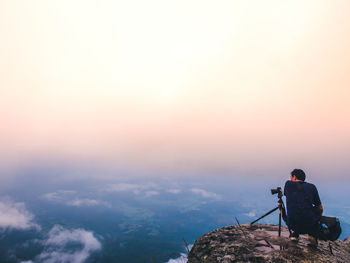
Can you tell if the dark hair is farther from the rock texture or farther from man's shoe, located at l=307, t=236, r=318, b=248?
the rock texture

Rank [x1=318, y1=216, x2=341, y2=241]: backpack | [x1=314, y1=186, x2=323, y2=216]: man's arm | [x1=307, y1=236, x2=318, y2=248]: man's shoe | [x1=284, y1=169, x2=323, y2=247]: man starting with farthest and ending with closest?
[x1=307, y1=236, x2=318, y2=248]: man's shoe, [x1=314, y1=186, x2=323, y2=216]: man's arm, [x1=284, y1=169, x2=323, y2=247]: man, [x1=318, y1=216, x2=341, y2=241]: backpack

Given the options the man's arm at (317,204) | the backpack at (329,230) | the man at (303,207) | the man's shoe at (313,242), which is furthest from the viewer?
the man's shoe at (313,242)

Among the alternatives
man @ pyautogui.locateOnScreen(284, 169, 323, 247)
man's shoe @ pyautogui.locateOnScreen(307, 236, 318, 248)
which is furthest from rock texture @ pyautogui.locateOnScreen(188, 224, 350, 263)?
man @ pyautogui.locateOnScreen(284, 169, 323, 247)

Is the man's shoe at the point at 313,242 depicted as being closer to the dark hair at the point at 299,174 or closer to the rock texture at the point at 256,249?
the rock texture at the point at 256,249

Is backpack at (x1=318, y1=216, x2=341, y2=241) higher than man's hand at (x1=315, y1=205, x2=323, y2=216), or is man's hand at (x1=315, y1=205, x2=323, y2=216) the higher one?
man's hand at (x1=315, y1=205, x2=323, y2=216)

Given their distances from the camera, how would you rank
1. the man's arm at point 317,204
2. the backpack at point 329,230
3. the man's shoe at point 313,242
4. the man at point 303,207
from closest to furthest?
1. the backpack at point 329,230
2. the man at point 303,207
3. the man's arm at point 317,204
4. the man's shoe at point 313,242

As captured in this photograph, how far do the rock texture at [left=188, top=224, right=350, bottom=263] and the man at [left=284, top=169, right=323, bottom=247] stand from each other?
0.65 meters

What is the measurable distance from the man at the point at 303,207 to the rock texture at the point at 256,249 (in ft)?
2.13

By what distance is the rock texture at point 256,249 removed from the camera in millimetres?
6133

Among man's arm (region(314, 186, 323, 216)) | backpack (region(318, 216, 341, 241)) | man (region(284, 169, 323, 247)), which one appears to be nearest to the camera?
backpack (region(318, 216, 341, 241))

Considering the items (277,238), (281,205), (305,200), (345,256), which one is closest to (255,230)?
(277,238)

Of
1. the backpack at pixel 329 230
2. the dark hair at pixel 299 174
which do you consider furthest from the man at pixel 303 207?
the backpack at pixel 329 230

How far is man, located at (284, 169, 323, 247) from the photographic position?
20.0 ft

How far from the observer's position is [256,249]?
691cm
